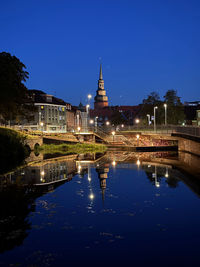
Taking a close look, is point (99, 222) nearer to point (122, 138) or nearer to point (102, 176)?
point (102, 176)

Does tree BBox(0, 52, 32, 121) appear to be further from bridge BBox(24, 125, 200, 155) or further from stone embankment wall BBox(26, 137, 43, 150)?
bridge BBox(24, 125, 200, 155)

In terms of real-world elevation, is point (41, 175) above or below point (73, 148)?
below

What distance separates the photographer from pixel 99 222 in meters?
14.6

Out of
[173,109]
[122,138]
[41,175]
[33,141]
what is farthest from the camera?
[173,109]

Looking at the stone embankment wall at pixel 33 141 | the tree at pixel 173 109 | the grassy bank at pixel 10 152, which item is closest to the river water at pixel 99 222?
the grassy bank at pixel 10 152

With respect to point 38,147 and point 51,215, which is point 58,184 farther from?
point 38,147

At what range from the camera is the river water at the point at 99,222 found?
36.0 feet

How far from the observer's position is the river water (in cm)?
1097

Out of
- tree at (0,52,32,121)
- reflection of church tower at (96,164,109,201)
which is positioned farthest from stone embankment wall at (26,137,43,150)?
reflection of church tower at (96,164,109,201)

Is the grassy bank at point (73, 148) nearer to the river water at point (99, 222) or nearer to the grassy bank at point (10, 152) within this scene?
the grassy bank at point (10, 152)

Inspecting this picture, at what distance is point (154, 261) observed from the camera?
34.6 ft

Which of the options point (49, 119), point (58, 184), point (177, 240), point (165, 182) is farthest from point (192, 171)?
point (49, 119)

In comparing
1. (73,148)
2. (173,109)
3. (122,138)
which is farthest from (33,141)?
(173,109)

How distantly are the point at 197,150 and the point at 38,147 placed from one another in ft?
98.2
